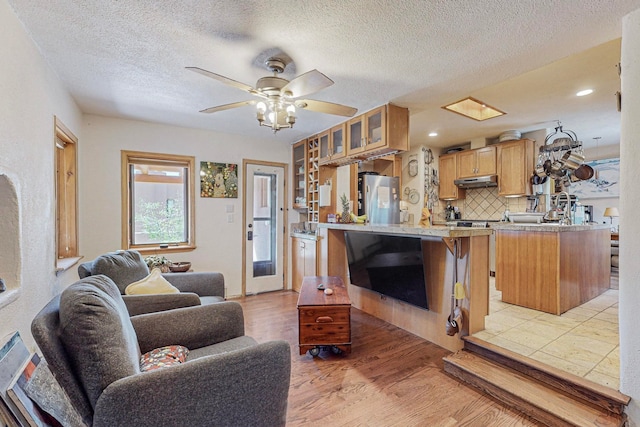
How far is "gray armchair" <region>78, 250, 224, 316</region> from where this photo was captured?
2.00 meters

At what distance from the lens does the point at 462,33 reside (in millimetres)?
1825

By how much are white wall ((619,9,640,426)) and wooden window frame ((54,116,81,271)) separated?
428 cm

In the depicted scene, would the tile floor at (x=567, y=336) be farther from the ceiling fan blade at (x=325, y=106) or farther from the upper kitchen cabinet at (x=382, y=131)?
the ceiling fan blade at (x=325, y=106)

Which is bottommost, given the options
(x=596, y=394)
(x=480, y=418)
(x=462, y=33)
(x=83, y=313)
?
(x=480, y=418)

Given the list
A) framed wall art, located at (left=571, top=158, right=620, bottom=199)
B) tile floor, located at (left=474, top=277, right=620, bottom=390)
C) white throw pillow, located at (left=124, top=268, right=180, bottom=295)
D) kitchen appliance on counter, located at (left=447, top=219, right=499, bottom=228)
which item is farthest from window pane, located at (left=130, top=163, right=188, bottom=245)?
framed wall art, located at (left=571, top=158, right=620, bottom=199)

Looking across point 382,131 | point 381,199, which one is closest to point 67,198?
point 382,131

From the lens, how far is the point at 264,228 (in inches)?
181

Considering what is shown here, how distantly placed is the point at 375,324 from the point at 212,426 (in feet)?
7.76

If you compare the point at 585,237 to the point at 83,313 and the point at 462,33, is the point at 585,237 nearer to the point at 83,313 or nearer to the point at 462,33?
the point at 462,33

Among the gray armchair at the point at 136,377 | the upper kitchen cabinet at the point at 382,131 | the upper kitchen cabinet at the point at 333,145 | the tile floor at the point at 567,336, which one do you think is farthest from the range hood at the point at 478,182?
the gray armchair at the point at 136,377

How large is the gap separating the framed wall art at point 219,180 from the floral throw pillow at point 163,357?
109 inches

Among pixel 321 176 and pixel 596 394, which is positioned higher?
pixel 321 176

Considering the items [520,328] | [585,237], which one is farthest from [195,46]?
[585,237]

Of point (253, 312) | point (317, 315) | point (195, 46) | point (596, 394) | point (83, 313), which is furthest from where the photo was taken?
point (253, 312)
